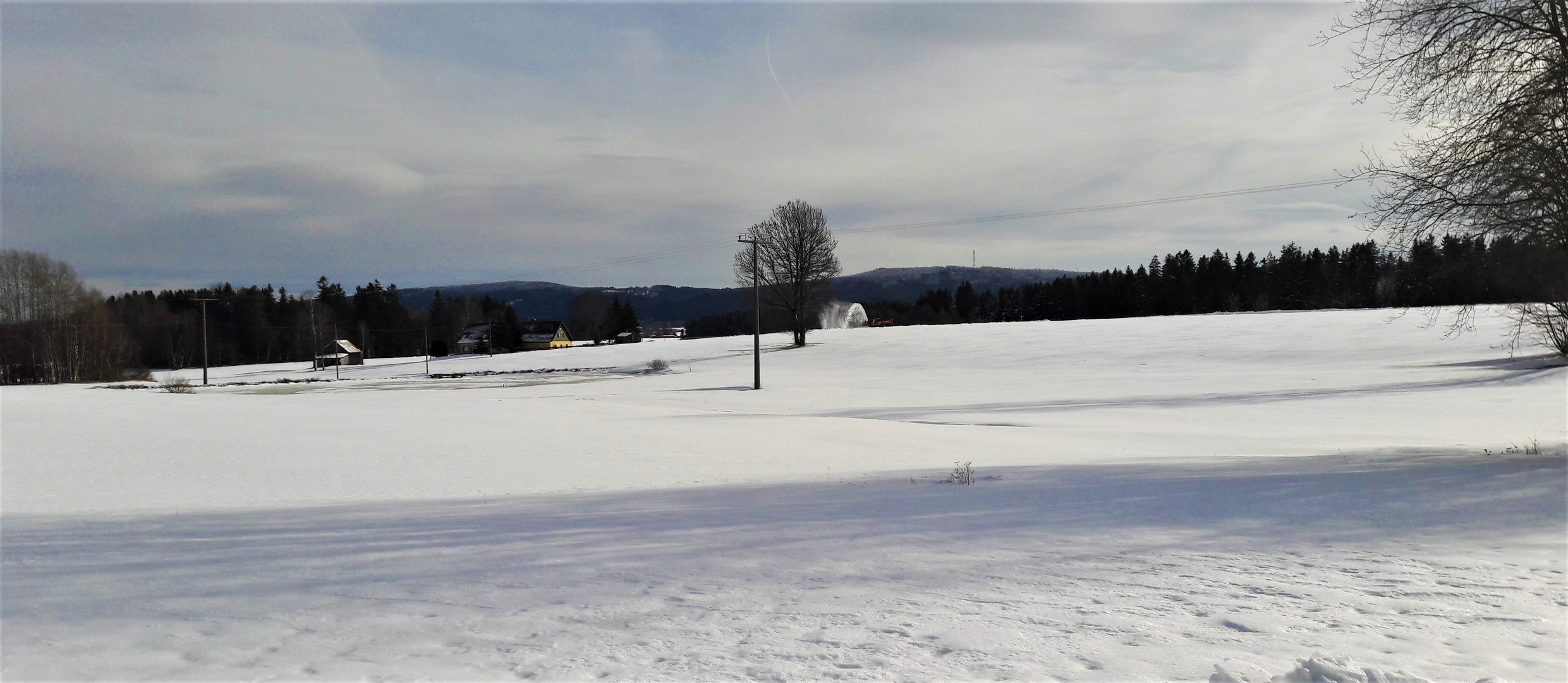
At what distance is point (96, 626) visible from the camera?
15.2 feet

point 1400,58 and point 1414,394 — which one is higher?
point 1400,58

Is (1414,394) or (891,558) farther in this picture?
(1414,394)

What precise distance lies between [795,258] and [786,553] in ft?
191

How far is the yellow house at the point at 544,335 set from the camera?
382 feet

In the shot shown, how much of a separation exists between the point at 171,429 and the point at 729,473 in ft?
53.4

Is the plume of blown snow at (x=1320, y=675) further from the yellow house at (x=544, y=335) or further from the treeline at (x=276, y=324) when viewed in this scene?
the yellow house at (x=544, y=335)

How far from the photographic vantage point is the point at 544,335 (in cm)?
11819

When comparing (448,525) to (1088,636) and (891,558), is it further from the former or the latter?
(1088,636)

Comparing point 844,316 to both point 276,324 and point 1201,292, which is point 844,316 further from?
point 276,324

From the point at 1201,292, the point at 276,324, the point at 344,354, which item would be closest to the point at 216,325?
the point at 276,324

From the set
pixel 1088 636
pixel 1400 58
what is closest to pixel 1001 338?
pixel 1400 58

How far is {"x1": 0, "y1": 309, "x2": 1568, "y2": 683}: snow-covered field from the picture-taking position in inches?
165

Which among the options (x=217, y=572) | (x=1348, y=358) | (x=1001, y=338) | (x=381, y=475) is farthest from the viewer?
(x=1001, y=338)

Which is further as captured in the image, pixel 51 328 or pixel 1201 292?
pixel 1201 292
